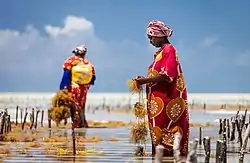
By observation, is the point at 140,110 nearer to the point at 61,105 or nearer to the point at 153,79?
the point at 153,79

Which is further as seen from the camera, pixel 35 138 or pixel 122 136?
pixel 122 136

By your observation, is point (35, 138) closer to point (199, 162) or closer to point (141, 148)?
point (141, 148)

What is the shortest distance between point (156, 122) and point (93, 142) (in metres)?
4.02

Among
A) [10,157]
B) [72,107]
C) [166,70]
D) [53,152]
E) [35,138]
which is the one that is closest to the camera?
[166,70]

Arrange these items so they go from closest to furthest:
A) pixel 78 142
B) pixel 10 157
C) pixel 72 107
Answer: pixel 10 157 < pixel 78 142 < pixel 72 107

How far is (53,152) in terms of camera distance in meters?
11.6

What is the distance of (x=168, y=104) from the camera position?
10.1m

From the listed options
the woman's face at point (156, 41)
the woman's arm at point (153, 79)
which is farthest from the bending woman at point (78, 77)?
the woman's arm at point (153, 79)

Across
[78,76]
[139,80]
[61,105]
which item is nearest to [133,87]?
[139,80]

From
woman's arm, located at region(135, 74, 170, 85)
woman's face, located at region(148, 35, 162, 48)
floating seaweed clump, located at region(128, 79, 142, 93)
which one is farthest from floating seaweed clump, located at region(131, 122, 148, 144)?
woman's face, located at region(148, 35, 162, 48)

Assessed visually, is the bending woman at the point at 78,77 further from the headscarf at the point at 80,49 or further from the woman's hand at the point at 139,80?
the woman's hand at the point at 139,80

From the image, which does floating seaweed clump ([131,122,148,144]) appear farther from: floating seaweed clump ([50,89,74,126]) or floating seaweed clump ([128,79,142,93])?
floating seaweed clump ([50,89,74,126])

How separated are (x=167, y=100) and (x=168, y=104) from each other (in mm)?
52

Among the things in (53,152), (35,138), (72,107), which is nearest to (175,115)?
(53,152)
